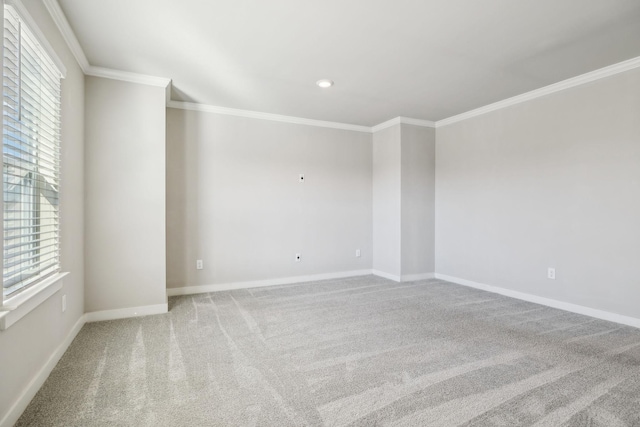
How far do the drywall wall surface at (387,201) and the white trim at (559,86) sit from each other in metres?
1.02

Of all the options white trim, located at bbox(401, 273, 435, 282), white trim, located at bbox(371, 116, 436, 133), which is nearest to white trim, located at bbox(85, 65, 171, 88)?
white trim, located at bbox(371, 116, 436, 133)

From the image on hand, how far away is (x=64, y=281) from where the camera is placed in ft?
8.30

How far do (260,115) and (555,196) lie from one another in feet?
12.4

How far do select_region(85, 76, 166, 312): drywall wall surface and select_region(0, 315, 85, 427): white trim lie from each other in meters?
0.65

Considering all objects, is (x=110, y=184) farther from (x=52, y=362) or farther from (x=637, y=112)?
(x=637, y=112)

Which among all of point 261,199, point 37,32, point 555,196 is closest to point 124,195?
point 37,32

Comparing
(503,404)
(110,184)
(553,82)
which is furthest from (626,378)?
(110,184)

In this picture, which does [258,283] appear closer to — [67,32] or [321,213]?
[321,213]

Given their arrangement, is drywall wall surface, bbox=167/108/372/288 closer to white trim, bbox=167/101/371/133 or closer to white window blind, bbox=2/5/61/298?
white trim, bbox=167/101/371/133

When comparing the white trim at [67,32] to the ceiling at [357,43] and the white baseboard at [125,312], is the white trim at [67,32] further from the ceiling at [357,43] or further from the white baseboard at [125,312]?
the white baseboard at [125,312]

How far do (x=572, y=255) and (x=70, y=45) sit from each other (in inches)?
200

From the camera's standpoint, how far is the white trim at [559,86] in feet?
10.0

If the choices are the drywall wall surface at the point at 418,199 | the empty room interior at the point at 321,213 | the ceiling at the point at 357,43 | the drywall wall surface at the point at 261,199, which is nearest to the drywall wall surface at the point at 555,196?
the empty room interior at the point at 321,213

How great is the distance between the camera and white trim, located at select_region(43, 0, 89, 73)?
2178 millimetres
